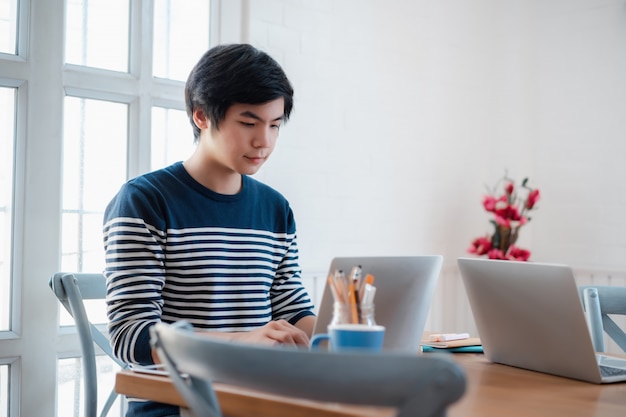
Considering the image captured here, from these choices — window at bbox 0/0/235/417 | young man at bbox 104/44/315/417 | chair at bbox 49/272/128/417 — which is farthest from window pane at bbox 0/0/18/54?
young man at bbox 104/44/315/417

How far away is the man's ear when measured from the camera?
1820mm

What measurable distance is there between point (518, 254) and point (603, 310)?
1.32m

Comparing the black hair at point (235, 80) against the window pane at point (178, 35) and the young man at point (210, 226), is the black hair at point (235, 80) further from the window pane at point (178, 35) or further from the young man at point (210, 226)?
the window pane at point (178, 35)

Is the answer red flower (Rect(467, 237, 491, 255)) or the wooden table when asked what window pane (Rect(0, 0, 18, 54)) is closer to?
the wooden table

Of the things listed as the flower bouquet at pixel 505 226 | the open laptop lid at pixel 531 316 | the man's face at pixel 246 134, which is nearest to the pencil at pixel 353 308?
the open laptop lid at pixel 531 316

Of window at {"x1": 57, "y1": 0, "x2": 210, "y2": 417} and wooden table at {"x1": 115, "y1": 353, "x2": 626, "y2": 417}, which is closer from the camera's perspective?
wooden table at {"x1": 115, "y1": 353, "x2": 626, "y2": 417}

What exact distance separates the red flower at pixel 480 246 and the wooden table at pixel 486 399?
6.75ft

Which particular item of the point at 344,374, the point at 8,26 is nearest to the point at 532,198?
the point at 8,26

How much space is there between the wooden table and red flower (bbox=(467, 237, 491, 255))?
2.06 metres

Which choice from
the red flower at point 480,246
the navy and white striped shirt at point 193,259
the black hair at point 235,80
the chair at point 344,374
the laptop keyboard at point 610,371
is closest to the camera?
the chair at point 344,374

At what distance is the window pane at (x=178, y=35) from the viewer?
2768mm

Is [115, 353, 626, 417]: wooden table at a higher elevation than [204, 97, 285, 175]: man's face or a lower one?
lower

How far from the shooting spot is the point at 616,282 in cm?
340

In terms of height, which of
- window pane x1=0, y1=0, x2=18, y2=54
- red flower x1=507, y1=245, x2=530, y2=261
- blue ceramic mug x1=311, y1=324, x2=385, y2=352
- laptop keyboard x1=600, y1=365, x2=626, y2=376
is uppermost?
window pane x1=0, y1=0, x2=18, y2=54
